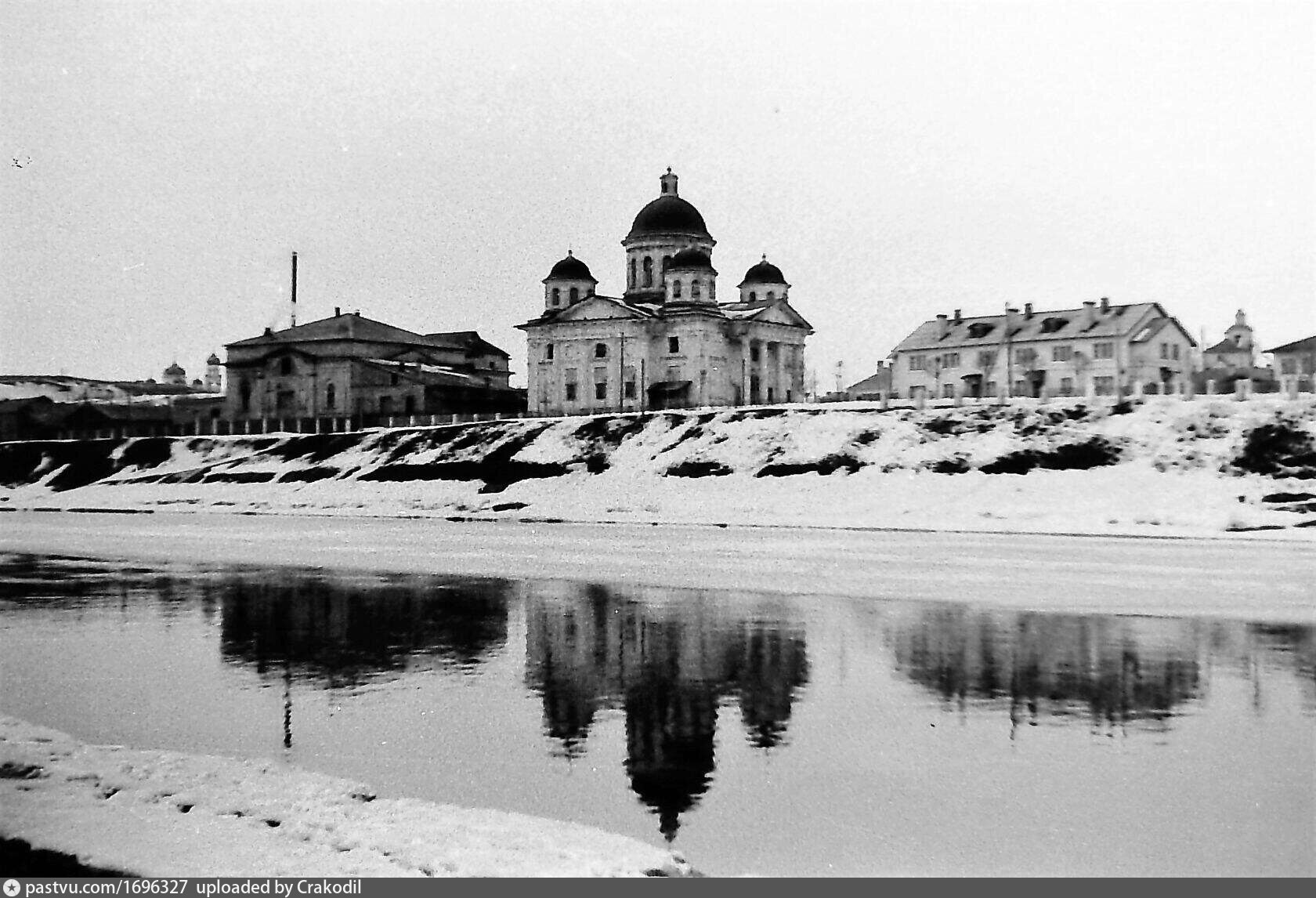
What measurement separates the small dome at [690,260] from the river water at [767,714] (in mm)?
67430

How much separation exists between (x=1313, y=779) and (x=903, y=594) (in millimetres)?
15716

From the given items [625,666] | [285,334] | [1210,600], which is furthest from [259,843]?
[285,334]

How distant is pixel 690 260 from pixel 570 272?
10.2m

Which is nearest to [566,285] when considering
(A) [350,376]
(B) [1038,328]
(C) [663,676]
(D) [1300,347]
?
(A) [350,376]

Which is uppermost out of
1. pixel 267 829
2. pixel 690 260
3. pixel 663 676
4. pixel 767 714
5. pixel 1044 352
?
pixel 690 260

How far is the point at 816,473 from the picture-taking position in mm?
62625

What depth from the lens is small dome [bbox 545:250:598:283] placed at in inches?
3967

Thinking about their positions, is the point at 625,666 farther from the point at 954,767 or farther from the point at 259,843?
the point at 259,843

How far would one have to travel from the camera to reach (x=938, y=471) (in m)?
59.7

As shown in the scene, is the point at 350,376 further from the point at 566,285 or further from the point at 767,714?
the point at 767,714

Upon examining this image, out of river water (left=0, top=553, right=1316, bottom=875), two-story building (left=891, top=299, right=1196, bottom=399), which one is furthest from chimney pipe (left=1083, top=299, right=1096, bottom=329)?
river water (left=0, top=553, right=1316, bottom=875)

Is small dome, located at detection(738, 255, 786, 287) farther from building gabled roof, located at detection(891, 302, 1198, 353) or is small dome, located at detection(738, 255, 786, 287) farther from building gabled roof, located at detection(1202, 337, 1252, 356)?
building gabled roof, located at detection(1202, 337, 1252, 356)

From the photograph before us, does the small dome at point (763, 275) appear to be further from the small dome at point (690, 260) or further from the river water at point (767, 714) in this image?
the river water at point (767, 714)

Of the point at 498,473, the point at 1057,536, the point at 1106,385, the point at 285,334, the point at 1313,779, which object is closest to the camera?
the point at 1313,779
